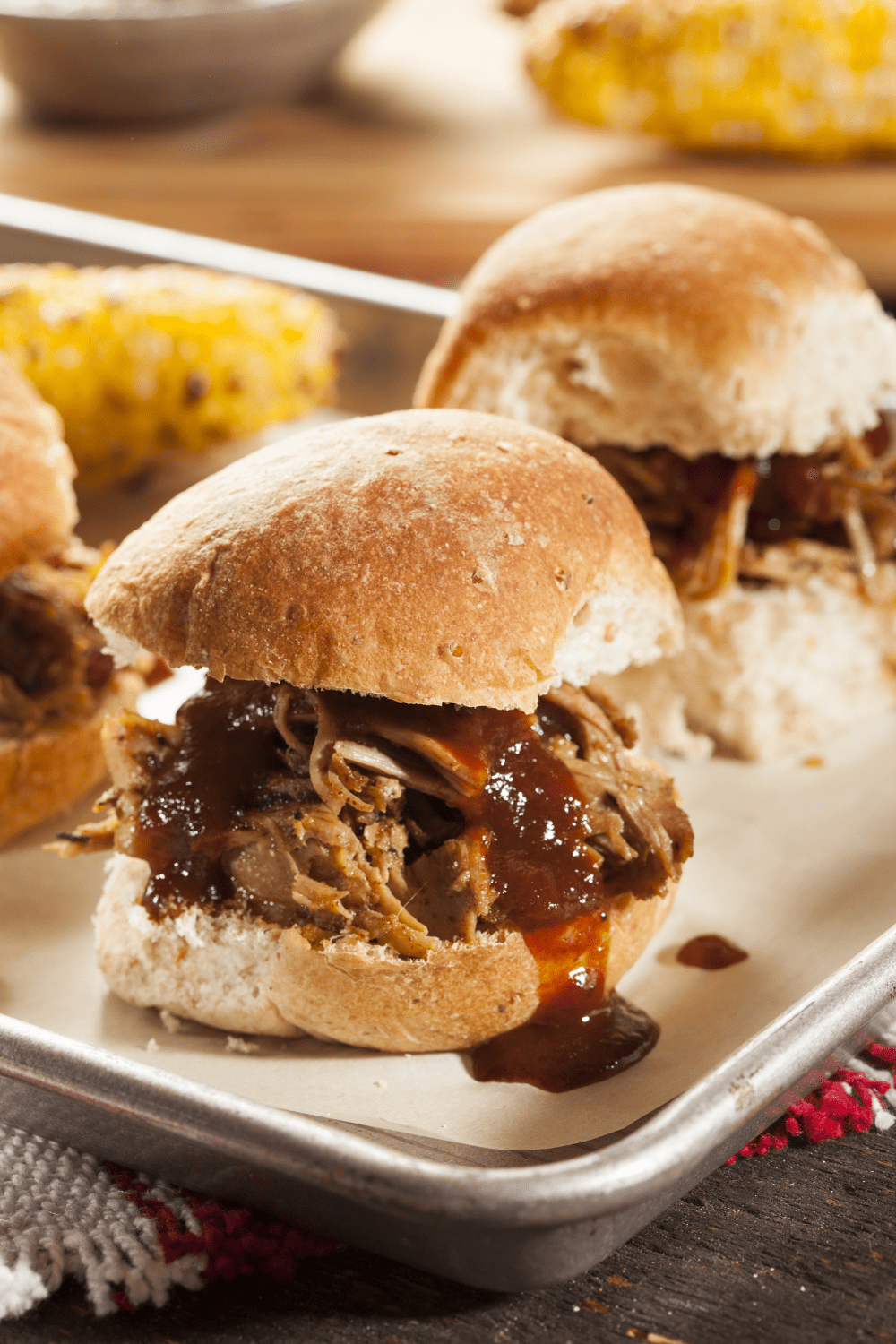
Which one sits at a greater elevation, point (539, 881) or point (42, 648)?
point (539, 881)

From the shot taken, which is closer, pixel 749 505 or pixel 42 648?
pixel 42 648

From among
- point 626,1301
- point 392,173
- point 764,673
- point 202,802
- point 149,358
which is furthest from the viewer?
point 392,173

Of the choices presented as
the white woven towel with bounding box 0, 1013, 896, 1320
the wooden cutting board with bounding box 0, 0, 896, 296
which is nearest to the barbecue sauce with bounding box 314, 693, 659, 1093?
the white woven towel with bounding box 0, 1013, 896, 1320

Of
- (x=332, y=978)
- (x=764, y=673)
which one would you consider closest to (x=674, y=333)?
(x=764, y=673)

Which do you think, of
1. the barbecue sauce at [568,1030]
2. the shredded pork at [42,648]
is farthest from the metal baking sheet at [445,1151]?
the shredded pork at [42,648]

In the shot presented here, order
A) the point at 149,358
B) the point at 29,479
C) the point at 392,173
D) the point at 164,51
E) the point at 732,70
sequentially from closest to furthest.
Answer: the point at 29,479
the point at 149,358
the point at 732,70
the point at 164,51
the point at 392,173

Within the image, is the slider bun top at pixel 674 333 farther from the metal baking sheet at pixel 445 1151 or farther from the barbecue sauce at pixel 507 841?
the metal baking sheet at pixel 445 1151

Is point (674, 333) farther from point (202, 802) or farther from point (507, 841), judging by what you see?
point (202, 802)

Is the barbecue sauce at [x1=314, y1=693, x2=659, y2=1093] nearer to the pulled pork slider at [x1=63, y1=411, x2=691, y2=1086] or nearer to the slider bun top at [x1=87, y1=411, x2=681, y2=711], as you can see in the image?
the pulled pork slider at [x1=63, y1=411, x2=691, y2=1086]
